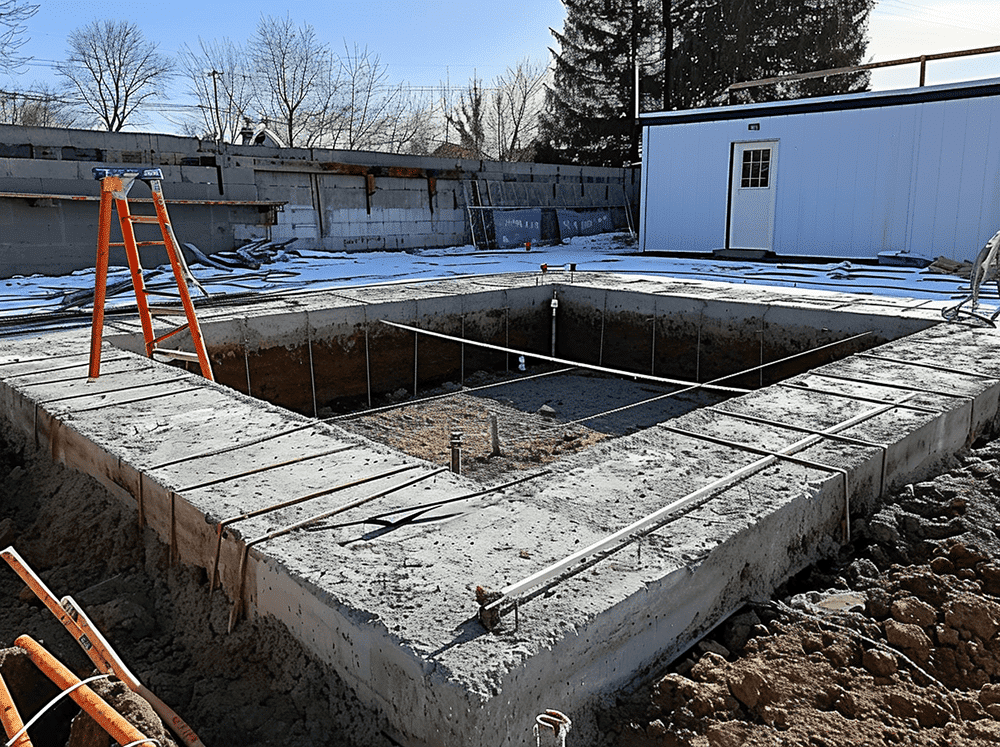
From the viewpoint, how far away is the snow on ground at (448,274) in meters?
9.62

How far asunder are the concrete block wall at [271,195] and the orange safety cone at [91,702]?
11602mm

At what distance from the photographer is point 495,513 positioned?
2945 millimetres

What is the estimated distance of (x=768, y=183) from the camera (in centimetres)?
1627

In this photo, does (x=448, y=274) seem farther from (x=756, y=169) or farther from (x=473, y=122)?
(x=473, y=122)

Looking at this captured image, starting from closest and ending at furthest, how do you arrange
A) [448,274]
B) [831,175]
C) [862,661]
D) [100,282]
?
[862,661] → [100,282] → [448,274] → [831,175]

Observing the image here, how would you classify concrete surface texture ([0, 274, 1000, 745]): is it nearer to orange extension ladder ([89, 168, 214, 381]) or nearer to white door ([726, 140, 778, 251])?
orange extension ladder ([89, 168, 214, 381])

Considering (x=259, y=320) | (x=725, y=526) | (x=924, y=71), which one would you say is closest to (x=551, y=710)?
(x=725, y=526)

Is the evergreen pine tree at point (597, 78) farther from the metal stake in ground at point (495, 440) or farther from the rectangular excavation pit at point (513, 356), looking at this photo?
the metal stake in ground at point (495, 440)

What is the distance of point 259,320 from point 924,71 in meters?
13.1

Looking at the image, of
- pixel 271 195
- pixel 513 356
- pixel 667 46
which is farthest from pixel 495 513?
pixel 667 46

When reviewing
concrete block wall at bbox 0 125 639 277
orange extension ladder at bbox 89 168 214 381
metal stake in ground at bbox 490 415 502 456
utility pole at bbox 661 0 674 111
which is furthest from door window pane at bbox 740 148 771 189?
utility pole at bbox 661 0 674 111

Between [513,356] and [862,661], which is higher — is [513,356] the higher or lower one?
the lower one

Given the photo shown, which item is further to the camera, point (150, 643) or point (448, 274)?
point (448, 274)

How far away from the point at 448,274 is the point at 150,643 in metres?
10.1
